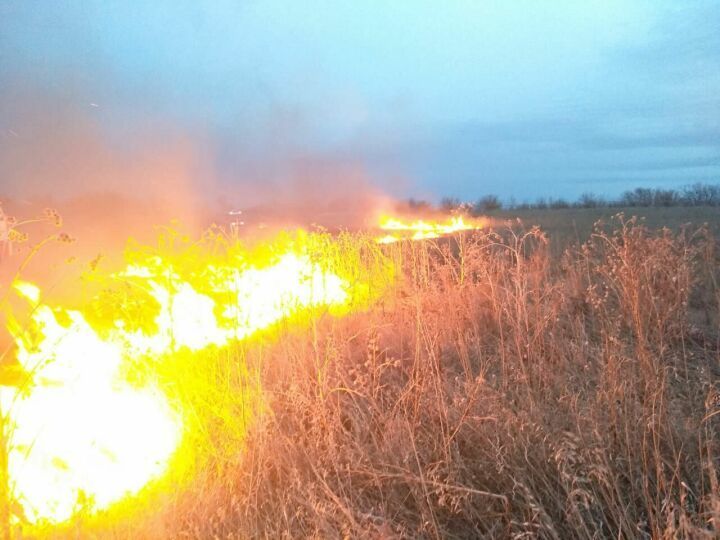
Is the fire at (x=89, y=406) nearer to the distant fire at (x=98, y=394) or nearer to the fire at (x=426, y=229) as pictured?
the distant fire at (x=98, y=394)

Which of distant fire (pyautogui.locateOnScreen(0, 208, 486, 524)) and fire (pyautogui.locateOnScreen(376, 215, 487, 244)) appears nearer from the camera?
distant fire (pyautogui.locateOnScreen(0, 208, 486, 524))

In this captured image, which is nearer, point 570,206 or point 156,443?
point 156,443

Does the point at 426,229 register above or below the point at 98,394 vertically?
above

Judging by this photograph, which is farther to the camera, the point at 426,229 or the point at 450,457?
the point at 426,229

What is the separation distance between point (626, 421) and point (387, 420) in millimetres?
1256

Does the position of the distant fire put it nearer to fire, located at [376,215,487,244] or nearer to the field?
the field

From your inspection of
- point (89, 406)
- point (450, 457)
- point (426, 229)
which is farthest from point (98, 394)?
point (426, 229)

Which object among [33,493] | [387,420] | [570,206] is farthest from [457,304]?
[570,206]

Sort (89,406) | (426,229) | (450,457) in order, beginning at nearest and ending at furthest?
(450,457), (89,406), (426,229)

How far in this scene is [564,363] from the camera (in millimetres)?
4289

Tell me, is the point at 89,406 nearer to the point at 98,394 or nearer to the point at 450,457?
the point at 98,394

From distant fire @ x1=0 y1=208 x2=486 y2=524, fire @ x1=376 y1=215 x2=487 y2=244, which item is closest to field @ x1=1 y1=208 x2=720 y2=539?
distant fire @ x1=0 y1=208 x2=486 y2=524

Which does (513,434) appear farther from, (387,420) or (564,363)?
(564,363)

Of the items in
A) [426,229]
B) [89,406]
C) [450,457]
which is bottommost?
[450,457]
